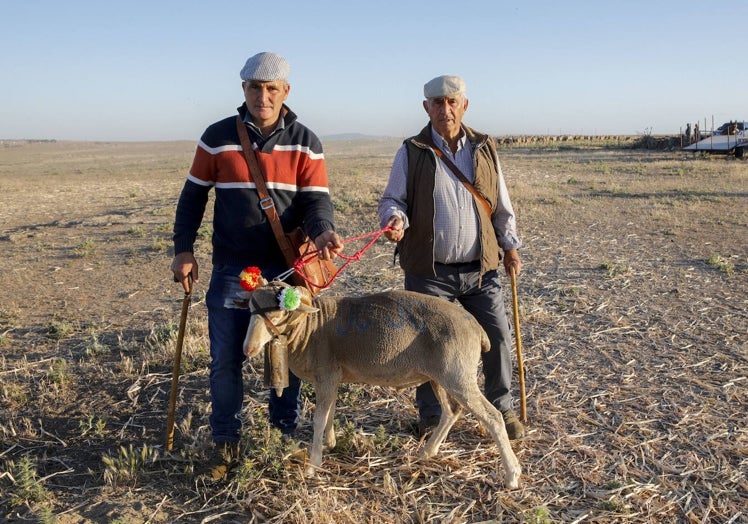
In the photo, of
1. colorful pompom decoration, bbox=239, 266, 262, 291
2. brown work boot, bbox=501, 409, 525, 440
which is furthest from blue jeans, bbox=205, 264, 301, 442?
brown work boot, bbox=501, 409, 525, 440

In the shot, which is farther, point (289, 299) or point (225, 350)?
point (225, 350)

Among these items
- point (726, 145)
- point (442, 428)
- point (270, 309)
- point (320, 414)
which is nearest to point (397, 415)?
point (442, 428)

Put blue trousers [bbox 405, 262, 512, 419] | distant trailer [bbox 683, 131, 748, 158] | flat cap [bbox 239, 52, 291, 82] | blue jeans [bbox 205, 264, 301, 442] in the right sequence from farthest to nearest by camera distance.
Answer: distant trailer [bbox 683, 131, 748, 158], blue trousers [bbox 405, 262, 512, 419], blue jeans [bbox 205, 264, 301, 442], flat cap [bbox 239, 52, 291, 82]

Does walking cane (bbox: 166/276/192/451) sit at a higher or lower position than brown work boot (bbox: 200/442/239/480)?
higher

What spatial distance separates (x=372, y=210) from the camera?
16188mm

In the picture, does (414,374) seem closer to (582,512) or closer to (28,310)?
(582,512)

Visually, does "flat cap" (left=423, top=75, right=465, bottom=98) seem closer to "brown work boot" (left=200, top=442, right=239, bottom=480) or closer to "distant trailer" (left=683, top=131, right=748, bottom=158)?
"brown work boot" (left=200, top=442, right=239, bottom=480)

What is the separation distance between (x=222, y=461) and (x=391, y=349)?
4.86 ft

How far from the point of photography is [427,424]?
198 inches

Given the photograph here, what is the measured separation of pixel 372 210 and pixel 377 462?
12.0m

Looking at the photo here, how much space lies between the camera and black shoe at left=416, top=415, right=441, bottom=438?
16.4 feet

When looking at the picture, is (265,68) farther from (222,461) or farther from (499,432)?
(499,432)

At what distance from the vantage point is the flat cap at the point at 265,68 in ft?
13.4

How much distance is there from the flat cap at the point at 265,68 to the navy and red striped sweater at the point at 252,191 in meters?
0.29
